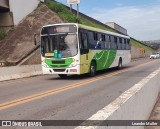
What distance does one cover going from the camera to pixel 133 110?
6215mm

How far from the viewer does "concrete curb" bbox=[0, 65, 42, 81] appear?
19938 millimetres

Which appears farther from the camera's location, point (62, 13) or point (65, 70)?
point (62, 13)

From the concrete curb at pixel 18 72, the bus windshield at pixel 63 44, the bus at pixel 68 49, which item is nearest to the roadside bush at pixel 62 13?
the concrete curb at pixel 18 72

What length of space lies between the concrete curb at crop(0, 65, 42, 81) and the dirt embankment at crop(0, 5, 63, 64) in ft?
26.2

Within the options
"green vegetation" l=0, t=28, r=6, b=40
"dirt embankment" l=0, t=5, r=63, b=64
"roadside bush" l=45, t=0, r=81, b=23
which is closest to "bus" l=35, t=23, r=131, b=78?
"dirt embankment" l=0, t=5, r=63, b=64

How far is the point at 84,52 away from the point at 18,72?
16.9ft

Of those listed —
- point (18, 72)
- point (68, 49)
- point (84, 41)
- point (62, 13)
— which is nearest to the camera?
point (68, 49)

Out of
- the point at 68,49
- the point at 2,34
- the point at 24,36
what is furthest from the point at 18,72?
the point at 2,34

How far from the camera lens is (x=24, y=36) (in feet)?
121

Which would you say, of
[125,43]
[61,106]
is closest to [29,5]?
[125,43]

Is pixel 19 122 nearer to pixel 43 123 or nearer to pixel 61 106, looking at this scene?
pixel 43 123

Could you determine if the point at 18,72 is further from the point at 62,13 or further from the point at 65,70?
the point at 62,13

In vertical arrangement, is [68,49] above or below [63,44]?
below

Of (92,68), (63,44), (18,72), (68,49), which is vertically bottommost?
(18,72)
